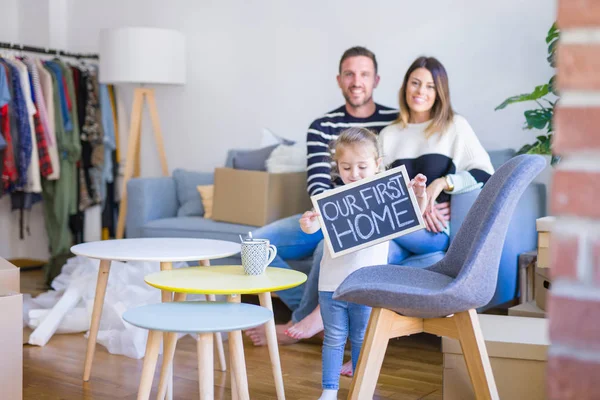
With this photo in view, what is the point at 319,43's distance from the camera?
4.24m

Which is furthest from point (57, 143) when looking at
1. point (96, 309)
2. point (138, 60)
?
point (96, 309)

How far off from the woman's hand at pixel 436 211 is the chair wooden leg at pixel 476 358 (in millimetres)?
999

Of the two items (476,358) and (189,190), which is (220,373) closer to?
(476,358)

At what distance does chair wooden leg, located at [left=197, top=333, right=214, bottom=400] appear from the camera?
5.58ft

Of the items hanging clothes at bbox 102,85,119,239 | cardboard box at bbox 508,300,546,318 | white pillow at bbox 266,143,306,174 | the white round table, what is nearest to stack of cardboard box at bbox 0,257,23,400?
the white round table

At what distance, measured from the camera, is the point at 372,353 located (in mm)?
A: 1887

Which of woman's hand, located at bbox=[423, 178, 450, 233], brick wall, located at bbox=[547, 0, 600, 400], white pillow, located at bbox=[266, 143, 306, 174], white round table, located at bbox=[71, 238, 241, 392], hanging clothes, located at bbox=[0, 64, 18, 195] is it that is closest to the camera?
brick wall, located at bbox=[547, 0, 600, 400]

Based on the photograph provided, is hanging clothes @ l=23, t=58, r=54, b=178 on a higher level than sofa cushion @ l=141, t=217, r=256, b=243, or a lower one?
higher

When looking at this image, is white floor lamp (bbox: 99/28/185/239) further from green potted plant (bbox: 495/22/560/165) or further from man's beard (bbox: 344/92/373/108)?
green potted plant (bbox: 495/22/560/165)

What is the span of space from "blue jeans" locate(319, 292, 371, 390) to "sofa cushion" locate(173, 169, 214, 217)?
1.92 meters

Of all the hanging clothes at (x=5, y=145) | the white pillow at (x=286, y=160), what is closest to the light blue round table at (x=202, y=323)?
the white pillow at (x=286, y=160)

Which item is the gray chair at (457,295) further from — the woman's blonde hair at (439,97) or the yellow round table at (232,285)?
the woman's blonde hair at (439,97)

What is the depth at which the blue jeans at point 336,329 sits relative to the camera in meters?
2.23

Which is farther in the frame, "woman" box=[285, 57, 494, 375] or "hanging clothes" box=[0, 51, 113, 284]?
"hanging clothes" box=[0, 51, 113, 284]
